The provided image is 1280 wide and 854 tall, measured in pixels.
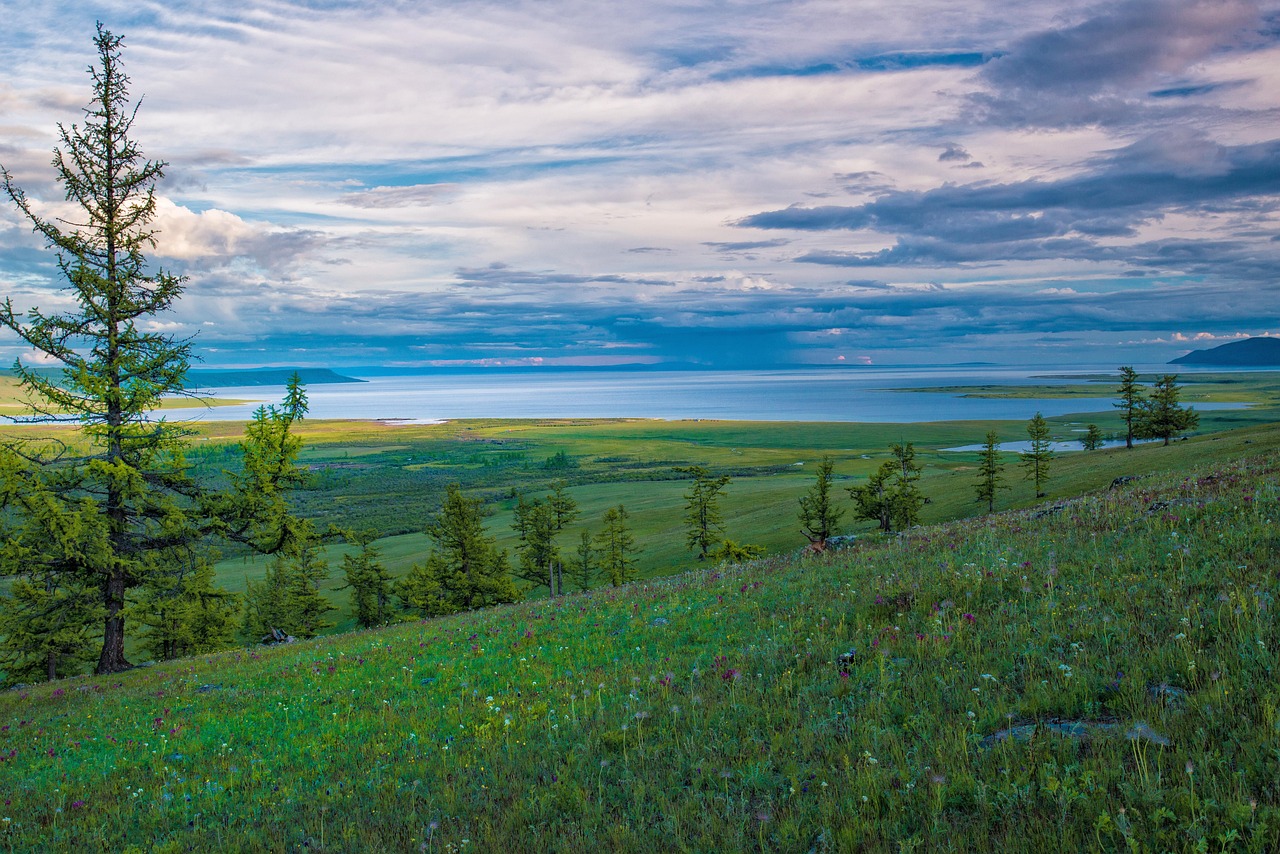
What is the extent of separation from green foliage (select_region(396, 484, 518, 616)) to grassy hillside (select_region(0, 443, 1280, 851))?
149ft

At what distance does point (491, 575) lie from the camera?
6197 cm

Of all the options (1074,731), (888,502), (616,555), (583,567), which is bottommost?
(583,567)

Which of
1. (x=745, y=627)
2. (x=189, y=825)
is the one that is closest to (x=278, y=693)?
(x=189, y=825)

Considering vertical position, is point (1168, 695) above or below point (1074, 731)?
above

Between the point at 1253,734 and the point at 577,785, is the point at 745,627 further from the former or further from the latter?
the point at 1253,734

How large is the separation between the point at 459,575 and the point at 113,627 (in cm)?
3610

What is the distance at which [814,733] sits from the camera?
20.4 ft

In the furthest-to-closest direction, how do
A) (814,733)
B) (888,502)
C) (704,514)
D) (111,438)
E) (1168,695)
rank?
(704,514) < (888,502) < (111,438) < (814,733) < (1168,695)

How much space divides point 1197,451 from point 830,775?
82.4 m

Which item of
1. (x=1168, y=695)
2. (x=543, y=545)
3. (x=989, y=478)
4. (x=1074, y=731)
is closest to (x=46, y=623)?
(x=1074, y=731)

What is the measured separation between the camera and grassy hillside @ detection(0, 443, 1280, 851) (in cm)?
459

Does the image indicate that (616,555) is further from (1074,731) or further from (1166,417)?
(1166,417)

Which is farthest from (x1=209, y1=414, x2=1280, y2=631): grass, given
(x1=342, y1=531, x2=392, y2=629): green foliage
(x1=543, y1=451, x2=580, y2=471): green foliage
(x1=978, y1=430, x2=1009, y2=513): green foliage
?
(x1=342, y1=531, x2=392, y2=629): green foliage

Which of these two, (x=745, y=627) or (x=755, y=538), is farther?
(x=755, y=538)
